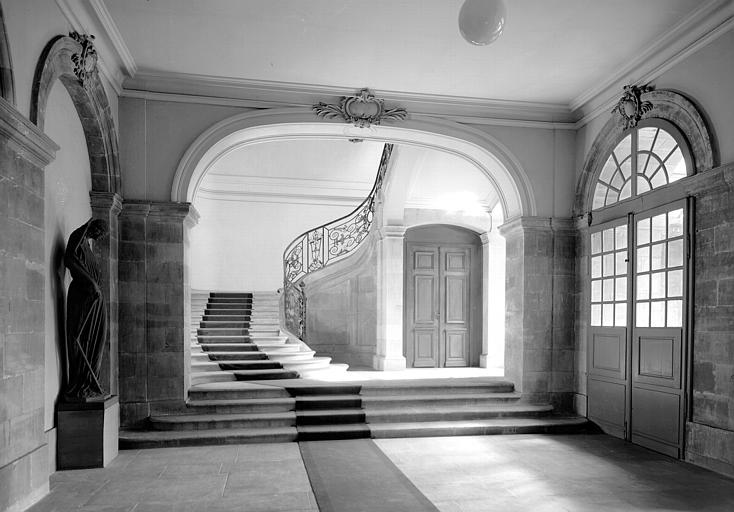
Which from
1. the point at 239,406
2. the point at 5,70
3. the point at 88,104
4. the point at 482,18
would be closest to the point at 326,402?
the point at 239,406

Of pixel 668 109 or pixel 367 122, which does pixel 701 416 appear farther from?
pixel 367 122

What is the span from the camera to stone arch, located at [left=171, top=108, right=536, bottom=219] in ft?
21.5

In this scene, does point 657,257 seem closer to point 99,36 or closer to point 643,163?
point 643,163

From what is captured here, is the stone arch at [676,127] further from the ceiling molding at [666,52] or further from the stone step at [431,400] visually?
the stone step at [431,400]

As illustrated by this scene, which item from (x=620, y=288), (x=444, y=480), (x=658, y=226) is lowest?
(x=444, y=480)

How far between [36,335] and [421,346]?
7.34m

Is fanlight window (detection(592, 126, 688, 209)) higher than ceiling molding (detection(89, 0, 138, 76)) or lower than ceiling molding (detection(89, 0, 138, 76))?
lower

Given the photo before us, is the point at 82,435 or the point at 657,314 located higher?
the point at 657,314

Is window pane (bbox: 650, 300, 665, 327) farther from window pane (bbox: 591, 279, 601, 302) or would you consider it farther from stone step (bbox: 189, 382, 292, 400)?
stone step (bbox: 189, 382, 292, 400)

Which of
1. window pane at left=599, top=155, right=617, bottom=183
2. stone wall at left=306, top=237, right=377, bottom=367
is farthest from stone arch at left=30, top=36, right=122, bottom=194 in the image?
window pane at left=599, top=155, right=617, bottom=183

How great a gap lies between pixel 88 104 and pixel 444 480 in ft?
15.4

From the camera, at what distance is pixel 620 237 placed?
253 inches

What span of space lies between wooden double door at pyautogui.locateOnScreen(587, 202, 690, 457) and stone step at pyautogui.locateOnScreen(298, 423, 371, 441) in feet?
9.14

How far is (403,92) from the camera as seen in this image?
689 centimetres
